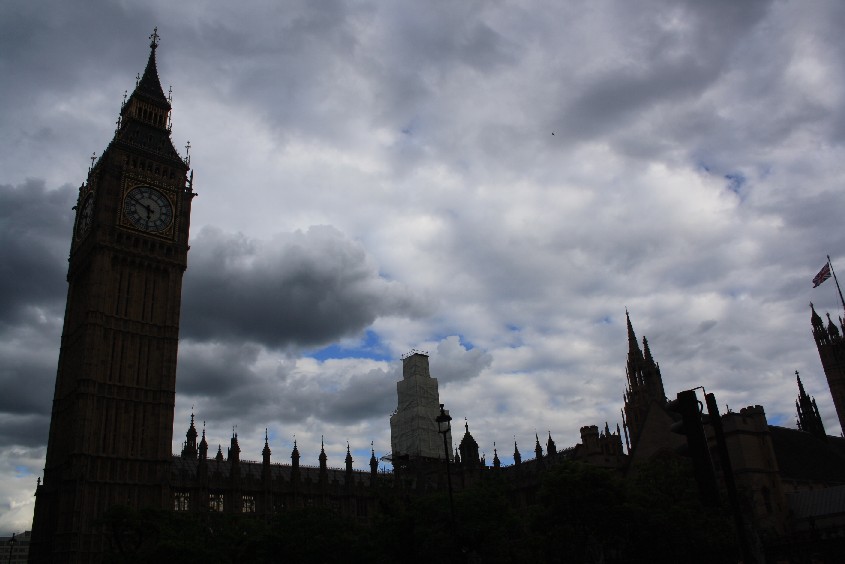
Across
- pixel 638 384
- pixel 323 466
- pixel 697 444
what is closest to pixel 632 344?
pixel 638 384

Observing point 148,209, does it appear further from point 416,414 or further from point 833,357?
point 833,357

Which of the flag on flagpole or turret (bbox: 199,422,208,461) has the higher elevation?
the flag on flagpole

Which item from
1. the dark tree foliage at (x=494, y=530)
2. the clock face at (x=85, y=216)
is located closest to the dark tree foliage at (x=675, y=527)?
the dark tree foliage at (x=494, y=530)

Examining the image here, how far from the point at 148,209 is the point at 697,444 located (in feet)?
271

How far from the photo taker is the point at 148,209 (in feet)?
278

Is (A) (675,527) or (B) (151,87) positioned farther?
(B) (151,87)

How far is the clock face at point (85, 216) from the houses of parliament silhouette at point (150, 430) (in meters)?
0.25

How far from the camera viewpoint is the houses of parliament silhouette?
66.1m

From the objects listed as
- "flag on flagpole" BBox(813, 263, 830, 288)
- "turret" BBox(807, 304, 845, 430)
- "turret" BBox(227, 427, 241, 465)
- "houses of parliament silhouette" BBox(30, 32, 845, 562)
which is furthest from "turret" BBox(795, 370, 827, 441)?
"turret" BBox(227, 427, 241, 465)

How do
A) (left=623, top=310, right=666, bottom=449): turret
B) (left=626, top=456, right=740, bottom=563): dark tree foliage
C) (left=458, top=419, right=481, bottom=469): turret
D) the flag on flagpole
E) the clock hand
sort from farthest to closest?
(left=623, top=310, right=666, bottom=449): turret
(left=458, top=419, right=481, bottom=469): turret
the flag on flagpole
the clock hand
(left=626, top=456, right=740, bottom=563): dark tree foliage

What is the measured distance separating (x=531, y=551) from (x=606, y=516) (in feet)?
27.4

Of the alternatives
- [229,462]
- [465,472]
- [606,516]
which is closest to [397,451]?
[465,472]

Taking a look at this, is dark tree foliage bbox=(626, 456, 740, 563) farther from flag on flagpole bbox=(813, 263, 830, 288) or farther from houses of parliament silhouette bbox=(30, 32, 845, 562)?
flag on flagpole bbox=(813, 263, 830, 288)

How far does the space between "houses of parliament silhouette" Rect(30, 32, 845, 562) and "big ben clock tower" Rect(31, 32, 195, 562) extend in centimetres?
15
